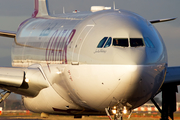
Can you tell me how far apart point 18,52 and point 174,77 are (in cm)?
904

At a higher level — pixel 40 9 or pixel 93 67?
pixel 93 67

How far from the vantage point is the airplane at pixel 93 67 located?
1788cm

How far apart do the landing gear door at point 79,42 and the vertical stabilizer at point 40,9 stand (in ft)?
37.9

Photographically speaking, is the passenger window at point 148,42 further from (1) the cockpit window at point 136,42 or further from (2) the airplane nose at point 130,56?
(2) the airplane nose at point 130,56

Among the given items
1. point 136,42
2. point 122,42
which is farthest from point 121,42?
point 136,42

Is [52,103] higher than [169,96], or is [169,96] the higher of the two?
[52,103]

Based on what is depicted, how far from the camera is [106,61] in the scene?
18.0 m

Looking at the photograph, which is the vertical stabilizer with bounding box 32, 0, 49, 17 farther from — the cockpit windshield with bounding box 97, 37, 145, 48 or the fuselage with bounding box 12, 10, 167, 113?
the cockpit windshield with bounding box 97, 37, 145, 48

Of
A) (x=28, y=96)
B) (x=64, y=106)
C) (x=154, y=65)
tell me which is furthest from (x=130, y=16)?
(x=28, y=96)

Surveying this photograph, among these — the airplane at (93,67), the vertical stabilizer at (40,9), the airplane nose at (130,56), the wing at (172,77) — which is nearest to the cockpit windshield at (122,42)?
the airplane at (93,67)

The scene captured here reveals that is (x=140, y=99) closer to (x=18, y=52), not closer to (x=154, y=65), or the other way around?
(x=154, y=65)

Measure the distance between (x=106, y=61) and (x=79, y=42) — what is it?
2200mm

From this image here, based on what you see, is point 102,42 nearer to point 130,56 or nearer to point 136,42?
point 136,42

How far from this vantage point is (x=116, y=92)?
18109 millimetres
